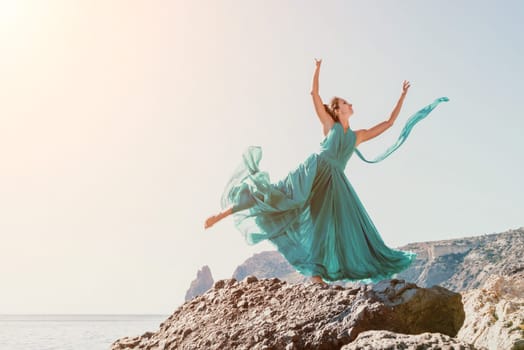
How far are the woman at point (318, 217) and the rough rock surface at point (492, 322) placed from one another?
1.16 m

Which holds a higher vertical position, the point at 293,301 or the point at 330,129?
the point at 330,129

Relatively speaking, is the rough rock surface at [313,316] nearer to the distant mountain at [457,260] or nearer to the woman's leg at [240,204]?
the woman's leg at [240,204]

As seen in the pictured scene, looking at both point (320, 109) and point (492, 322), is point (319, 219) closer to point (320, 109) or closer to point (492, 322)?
point (320, 109)

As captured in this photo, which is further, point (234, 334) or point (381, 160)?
point (381, 160)

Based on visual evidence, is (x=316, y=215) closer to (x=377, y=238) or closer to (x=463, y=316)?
(x=377, y=238)

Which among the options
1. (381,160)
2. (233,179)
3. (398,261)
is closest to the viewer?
(398,261)

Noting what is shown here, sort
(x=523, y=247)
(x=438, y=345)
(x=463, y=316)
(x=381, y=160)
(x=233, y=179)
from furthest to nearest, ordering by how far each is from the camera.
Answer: (x=523, y=247) → (x=381, y=160) → (x=233, y=179) → (x=463, y=316) → (x=438, y=345)

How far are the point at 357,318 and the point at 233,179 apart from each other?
9.85 ft

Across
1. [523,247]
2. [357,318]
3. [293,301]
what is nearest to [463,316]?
[357,318]

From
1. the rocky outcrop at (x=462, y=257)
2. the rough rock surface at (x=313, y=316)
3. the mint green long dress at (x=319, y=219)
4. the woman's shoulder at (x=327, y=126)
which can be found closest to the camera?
the rough rock surface at (x=313, y=316)

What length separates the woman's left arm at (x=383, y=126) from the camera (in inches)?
308

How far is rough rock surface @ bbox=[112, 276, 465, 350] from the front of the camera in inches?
199

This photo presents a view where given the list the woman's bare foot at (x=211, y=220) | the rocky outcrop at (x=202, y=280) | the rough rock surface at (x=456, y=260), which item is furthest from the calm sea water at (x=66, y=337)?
the rocky outcrop at (x=202, y=280)

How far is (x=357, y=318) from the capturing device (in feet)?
16.6
